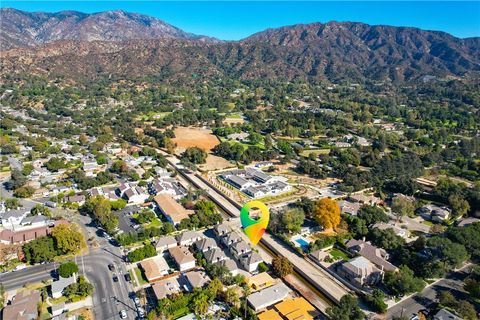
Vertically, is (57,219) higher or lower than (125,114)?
lower

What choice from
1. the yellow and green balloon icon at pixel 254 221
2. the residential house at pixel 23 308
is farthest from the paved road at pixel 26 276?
the yellow and green balloon icon at pixel 254 221

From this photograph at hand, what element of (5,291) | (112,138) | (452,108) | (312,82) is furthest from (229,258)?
(312,82)

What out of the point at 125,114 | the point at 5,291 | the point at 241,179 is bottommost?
the point at 5,291

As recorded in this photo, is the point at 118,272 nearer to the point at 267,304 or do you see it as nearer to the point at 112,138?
the point at 267,304

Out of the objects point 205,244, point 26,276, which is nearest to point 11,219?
point 26,276

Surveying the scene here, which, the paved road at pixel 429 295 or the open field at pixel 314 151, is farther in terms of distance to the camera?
the open field at pixel 314 151

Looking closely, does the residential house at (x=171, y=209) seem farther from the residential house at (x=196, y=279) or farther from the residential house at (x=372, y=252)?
the residential house at (x=372, y=252)

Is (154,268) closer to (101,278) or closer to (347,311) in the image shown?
(101,278)
